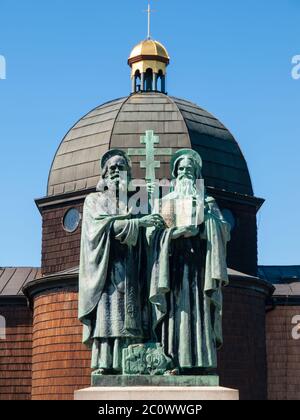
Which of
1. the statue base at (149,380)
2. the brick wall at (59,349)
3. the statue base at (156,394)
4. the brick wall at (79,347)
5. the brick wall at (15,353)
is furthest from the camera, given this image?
the brick wall at (15,353)

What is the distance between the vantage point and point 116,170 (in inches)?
454

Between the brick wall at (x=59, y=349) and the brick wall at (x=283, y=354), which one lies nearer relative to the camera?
the brick wall at (x=59, y=349)

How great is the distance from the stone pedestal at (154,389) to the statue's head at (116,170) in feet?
6.90

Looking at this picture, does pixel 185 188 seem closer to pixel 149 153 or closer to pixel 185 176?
pixel 185 176

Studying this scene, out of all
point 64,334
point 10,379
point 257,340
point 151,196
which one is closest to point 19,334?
point 10,379

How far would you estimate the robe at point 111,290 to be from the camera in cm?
1087

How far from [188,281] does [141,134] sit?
31.9 metres

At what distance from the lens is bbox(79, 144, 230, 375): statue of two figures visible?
1085 cm

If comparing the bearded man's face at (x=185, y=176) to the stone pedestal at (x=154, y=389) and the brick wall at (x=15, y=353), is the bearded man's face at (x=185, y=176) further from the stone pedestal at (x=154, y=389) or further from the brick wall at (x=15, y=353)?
the brick wall at (x=15, y=353)
